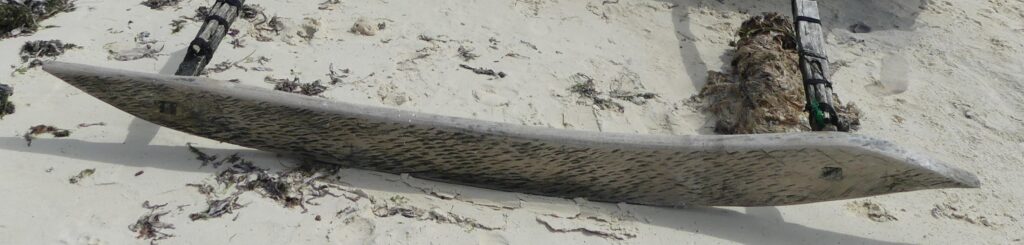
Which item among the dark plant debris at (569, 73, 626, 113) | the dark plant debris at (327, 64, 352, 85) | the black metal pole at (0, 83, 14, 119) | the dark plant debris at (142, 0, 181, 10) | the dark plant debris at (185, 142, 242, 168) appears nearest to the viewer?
the dark plant debris at (185, 142, 242, 168)

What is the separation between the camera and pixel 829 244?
126 inches

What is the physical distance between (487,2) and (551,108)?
3.79 ft

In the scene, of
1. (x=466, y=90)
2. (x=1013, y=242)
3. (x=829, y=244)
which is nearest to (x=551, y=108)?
(x=466, y=90)

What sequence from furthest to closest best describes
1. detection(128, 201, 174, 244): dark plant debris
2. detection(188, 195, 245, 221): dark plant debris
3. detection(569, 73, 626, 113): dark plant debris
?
detection(569, 73, 626, 113): dark plant debris
detection(188, 195, 245, 221): dark plant debris
detection(128, 201, 174, 244): dark plant debris

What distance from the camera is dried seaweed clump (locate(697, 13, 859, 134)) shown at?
13.0 feet

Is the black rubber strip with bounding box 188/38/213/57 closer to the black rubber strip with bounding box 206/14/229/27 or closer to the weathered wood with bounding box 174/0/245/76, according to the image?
the weathered wood with bounding box 174/0/245/76

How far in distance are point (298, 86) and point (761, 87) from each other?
2.33 meters

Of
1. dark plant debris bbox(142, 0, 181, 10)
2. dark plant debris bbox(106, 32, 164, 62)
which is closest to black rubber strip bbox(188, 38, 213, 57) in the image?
dark plant debris bbox(106, 32, 164, 62)

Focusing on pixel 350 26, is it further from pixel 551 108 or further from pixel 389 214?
pixel 389 214

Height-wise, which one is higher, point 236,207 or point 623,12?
point 623,12

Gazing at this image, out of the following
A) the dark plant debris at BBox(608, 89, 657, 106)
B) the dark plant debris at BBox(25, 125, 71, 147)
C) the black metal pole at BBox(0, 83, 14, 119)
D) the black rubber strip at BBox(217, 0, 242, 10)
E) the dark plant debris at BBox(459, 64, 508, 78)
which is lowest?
the dark plant debris at BBox(25, 125, 71, 147)

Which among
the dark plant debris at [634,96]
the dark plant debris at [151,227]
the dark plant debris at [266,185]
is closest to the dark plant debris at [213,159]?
the dark plant debris at [266,185]

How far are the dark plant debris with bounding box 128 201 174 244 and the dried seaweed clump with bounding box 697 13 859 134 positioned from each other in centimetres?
261

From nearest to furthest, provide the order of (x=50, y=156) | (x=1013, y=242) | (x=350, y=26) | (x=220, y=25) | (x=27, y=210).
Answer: (x=27, y=210), (x=50, y=156), (x=1013, y=242), (x=220, y=25), (x=350, y=26)
